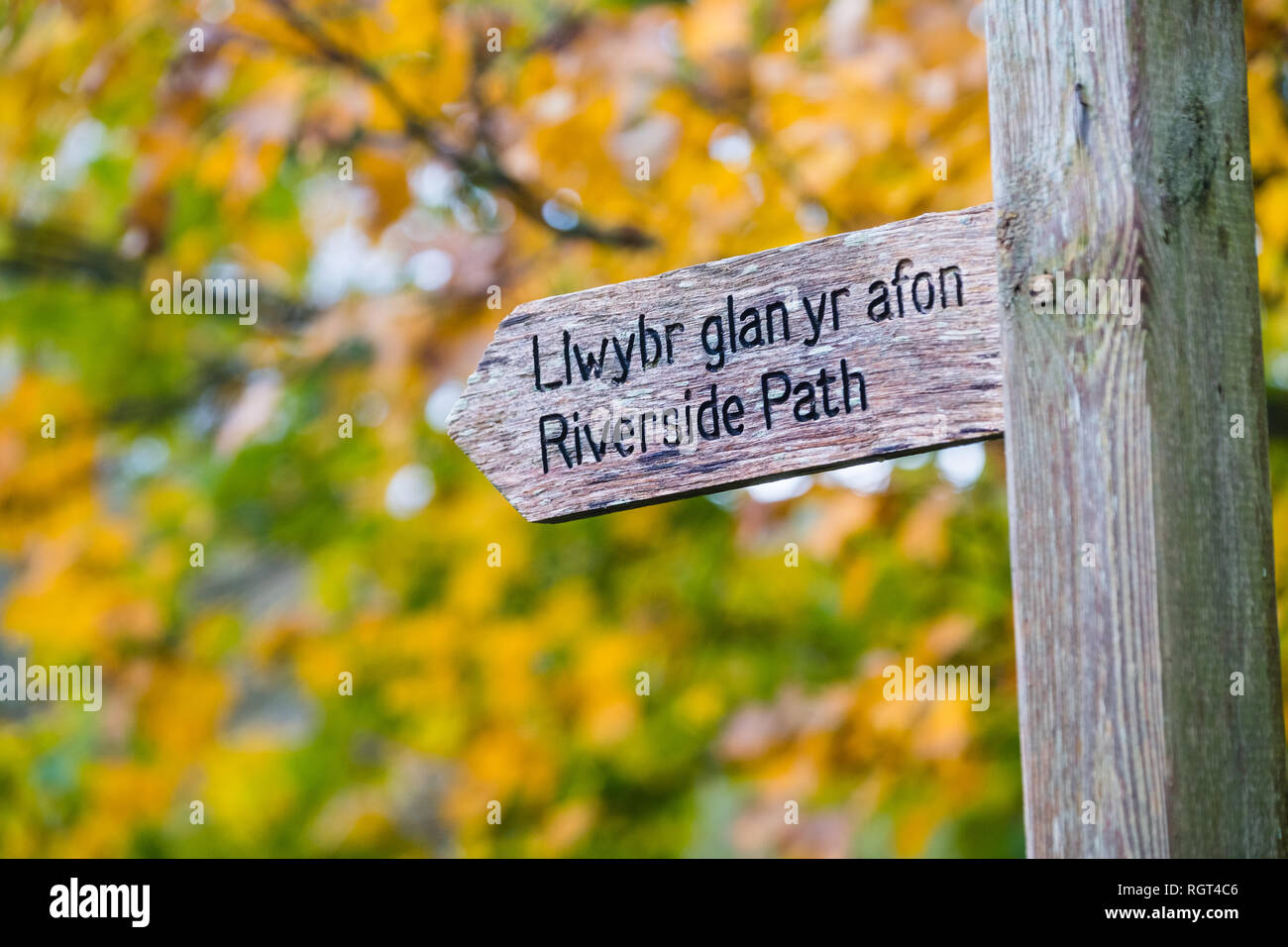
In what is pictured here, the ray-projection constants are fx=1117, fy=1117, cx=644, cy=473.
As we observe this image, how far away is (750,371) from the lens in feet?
3.27

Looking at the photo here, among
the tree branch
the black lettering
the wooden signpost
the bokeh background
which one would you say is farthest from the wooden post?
the tree branch

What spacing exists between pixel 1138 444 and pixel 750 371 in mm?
324

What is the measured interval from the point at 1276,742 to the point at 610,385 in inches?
24.7

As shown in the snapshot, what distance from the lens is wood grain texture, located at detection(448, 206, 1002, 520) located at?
3.10 ft

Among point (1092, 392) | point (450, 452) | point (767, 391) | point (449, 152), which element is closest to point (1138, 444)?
point (1092, 392)

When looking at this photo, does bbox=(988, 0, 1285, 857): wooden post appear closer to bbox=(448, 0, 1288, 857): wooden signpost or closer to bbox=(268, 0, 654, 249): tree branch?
bbox=(448, 0, 1288, 857): wooden signpost

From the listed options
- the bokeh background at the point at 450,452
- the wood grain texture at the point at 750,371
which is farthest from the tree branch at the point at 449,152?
the wood grain texture at the point at 750,371

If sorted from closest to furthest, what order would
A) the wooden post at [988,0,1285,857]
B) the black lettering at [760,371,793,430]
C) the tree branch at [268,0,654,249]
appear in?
1. the wooden post at [988,0,1285,857]
2. the black lettering at [760,371,793,430]
3. the tree branch at [268,0,654,249]

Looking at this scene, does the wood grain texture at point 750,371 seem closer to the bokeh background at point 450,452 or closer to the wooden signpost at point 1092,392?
the wooden signpost at point 1092,392

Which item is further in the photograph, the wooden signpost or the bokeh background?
the bokeh background

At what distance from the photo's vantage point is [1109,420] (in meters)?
0.88

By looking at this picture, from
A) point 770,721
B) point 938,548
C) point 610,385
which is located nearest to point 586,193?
point 938,548

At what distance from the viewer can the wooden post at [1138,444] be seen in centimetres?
86

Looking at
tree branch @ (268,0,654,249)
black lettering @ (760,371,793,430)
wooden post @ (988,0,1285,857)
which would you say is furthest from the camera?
tree branch @ (268,0,654,249)
